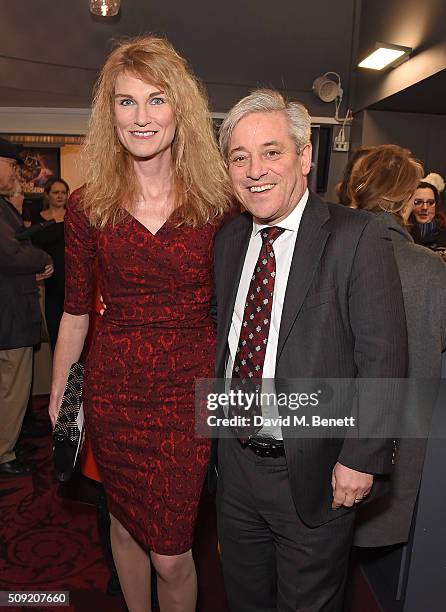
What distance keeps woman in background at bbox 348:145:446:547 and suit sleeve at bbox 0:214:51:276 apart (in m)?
1.90

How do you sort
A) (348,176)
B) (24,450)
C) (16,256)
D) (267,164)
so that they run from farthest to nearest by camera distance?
(24,450) → (16,256) → (348,176) → (267,164)

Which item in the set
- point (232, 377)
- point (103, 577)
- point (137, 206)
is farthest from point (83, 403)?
point (103, 577)

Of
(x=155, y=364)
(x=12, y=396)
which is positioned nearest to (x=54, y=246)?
(x=12, y=396)

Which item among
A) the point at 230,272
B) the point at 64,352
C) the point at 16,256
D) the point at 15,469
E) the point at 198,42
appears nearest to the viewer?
the point at 230,272

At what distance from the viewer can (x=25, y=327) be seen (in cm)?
313

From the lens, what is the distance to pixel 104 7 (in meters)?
4.68

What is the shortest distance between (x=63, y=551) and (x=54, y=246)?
2202 mm

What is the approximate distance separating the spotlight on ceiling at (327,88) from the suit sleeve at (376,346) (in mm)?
4696

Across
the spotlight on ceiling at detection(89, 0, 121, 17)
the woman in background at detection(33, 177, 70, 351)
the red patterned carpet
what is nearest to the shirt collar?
the red patterned carpet

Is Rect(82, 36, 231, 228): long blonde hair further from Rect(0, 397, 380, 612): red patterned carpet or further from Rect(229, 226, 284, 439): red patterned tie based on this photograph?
Rect(0, 397, 380, 612): red patterned carpet

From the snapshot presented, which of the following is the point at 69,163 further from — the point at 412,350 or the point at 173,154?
the point at 412,350

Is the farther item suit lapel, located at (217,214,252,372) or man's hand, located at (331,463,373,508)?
suit lapel, located at (217,214,252,372)

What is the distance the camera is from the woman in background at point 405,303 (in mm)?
1637

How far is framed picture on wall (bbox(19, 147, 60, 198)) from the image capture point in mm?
5695
